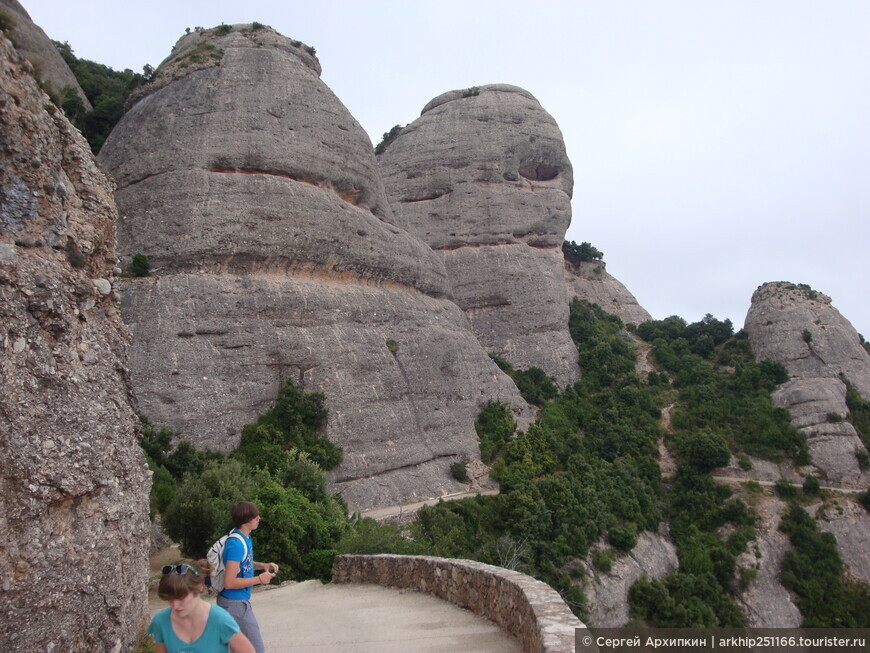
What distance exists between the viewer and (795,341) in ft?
134

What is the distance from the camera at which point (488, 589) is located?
8.41 meters

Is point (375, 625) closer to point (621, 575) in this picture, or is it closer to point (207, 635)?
point (207, 635)

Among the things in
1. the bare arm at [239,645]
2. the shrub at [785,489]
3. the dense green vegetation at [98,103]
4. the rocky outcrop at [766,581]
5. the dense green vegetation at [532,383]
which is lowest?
the rocky outcrop at [766,581]

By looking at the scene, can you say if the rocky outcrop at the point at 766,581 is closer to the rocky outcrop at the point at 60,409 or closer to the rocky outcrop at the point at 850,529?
the rocky outcrop at the point at 850,529

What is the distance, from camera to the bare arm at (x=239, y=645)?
4.12 meters

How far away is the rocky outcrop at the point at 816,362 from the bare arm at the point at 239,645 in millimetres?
36281

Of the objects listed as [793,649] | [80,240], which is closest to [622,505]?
[793,649]

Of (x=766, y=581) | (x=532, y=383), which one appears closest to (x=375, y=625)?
(x=766, y=581)

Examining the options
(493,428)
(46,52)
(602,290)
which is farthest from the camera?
(602,290)

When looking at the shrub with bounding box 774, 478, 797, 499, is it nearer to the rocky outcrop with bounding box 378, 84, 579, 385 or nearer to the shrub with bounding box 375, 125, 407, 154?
the rocky outcrop with bounding box 378, 84, 579, 385

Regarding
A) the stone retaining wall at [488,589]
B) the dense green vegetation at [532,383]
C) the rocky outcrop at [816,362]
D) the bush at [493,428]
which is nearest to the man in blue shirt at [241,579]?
the stone retaining wall at [488,589]

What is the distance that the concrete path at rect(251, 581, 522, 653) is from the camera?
7.49 metres

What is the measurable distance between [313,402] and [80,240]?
53.9 ft

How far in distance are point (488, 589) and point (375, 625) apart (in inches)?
61.1
